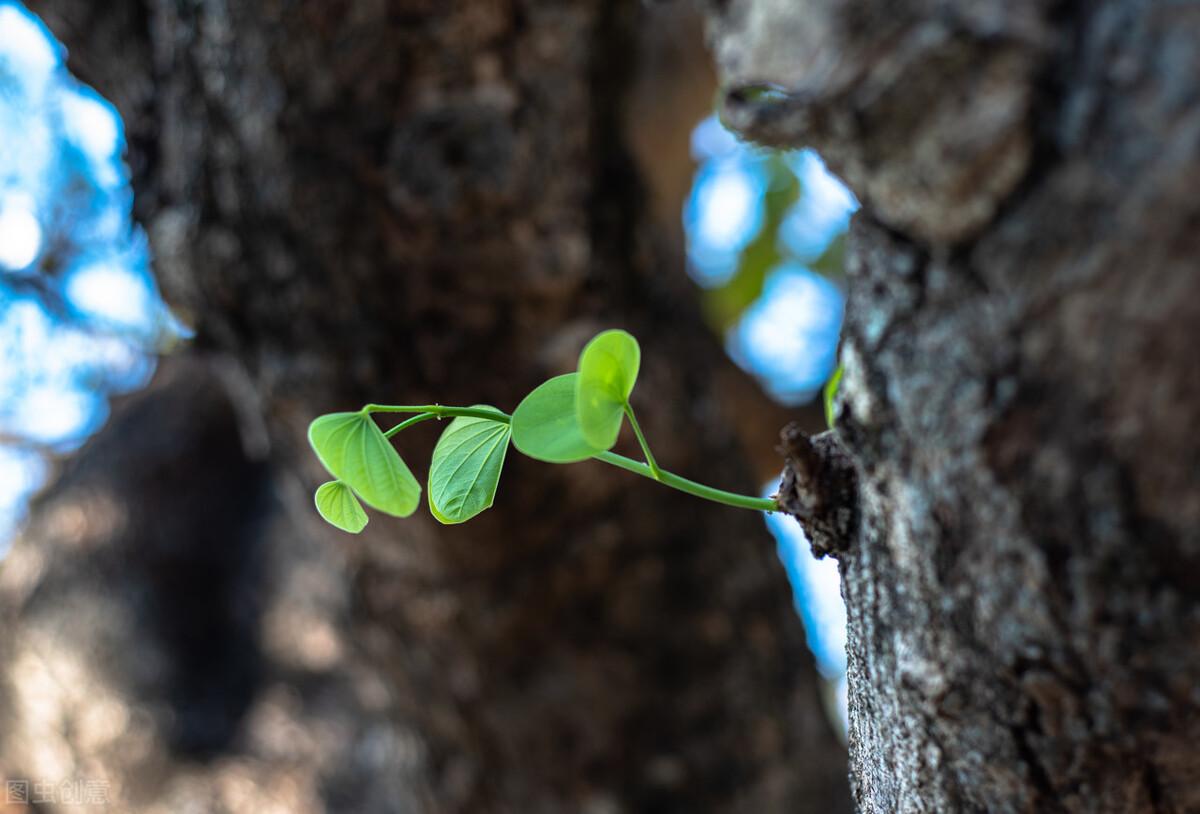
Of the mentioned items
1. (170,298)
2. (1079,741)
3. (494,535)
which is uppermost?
(170,298)

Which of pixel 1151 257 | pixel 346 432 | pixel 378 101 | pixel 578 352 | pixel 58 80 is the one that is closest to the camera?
pixel 1151 257

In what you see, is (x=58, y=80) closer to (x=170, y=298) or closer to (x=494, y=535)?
(x=170, y=298)

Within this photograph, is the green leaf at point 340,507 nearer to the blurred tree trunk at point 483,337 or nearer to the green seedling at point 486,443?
the green seedling at point 486,443

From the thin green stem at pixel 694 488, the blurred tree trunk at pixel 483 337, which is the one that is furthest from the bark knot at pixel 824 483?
the blurred tree trunk at pixel 483 337

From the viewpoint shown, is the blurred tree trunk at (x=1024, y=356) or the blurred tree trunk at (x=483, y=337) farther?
the blurred tree trunk at (x=483, y=337)

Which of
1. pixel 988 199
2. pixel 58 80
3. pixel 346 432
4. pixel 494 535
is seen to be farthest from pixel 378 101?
pixel 58 80
